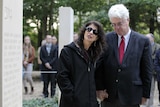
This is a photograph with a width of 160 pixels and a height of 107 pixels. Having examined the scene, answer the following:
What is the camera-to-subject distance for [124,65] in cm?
459

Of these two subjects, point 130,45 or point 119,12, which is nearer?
point 119,12

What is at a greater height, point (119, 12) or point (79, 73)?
point (119, 12)

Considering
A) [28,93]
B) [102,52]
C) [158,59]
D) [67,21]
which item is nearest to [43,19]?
[28,93]

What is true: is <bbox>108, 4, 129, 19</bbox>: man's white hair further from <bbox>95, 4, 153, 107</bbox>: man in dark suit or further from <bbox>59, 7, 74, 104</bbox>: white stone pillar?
<bbox>59, 7, 74, 104</bbox>: white stone pillar

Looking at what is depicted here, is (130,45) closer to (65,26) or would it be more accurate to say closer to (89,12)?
(65,26)

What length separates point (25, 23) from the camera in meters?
23.5

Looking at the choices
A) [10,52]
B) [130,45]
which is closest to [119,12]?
[130,45]

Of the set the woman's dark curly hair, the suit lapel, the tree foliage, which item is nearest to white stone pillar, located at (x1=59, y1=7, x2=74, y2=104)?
the woman's dark curly hair

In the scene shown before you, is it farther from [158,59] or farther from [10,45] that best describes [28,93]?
[10,45]

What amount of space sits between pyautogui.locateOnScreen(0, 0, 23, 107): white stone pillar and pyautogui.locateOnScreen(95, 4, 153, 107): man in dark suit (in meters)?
1.20

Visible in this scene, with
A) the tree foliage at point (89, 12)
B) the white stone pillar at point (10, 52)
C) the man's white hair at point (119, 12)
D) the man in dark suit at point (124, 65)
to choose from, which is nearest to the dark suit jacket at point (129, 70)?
the man in dark suit at point (124, 65)

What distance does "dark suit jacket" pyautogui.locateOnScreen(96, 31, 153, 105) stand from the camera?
461 cm

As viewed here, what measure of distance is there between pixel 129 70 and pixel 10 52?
1.60 meters

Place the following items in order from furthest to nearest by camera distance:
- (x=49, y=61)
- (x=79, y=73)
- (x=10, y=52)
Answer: (x=49, y=61)
(x=79, y=73)
(x=10, y=52)
